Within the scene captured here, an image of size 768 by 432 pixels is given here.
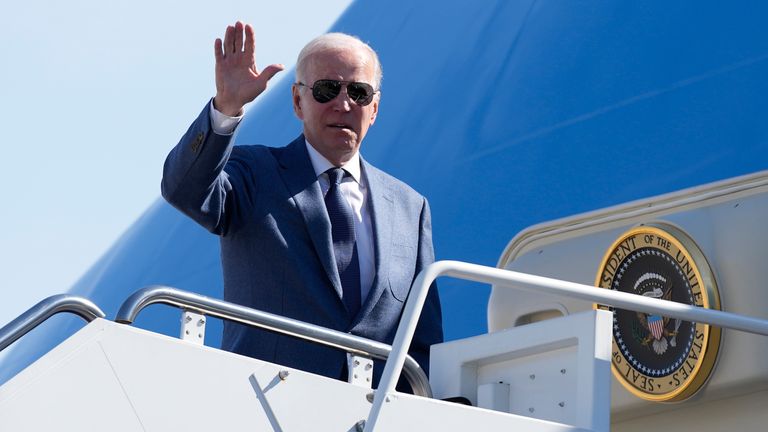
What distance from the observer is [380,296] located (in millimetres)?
4480

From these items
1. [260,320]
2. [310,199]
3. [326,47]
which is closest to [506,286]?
[260,320]

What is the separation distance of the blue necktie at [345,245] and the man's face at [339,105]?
6.8 inches

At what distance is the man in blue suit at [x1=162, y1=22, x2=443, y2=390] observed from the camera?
4.25m

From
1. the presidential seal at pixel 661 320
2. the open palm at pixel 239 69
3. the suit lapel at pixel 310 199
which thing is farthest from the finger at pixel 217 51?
the presidential seal at pixel 661 320

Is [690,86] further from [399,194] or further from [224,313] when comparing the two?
[224,313]

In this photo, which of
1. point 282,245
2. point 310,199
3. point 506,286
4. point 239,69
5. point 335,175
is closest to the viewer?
point 506,286

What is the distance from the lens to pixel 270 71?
13.5 ft

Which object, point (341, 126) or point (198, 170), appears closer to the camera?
point (198, 170)

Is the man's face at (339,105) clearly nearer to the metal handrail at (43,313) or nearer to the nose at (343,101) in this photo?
the nose at (343,101)

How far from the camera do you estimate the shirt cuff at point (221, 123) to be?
4.18 meters

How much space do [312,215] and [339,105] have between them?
0.39 m

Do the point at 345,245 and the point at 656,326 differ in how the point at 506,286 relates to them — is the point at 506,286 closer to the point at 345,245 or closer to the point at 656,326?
the point at 345,245

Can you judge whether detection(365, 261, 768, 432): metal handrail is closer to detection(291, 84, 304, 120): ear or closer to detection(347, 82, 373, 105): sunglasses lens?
detection(347, 82, 373, 105): sunglasses lens

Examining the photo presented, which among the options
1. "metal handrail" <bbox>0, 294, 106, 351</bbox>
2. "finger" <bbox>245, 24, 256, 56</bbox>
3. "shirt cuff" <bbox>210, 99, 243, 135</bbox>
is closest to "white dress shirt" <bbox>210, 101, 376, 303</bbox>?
"shirt cuff" <bbox>210, 99, 243, 135</bbox>
